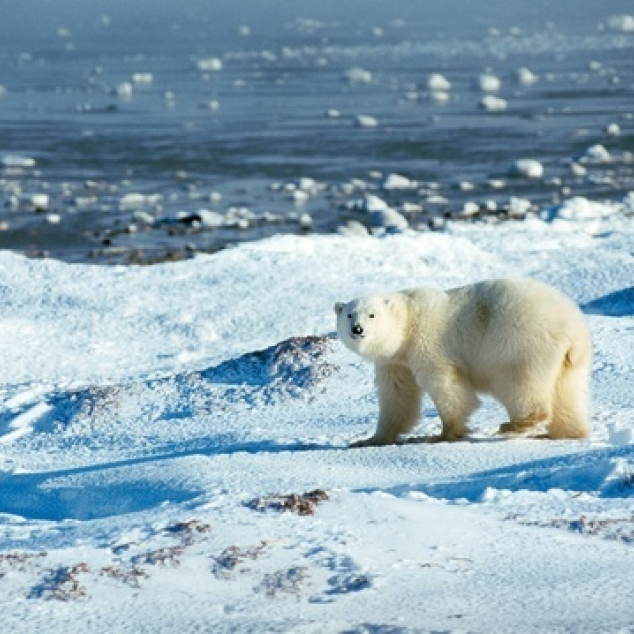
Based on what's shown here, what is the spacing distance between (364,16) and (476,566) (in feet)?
175

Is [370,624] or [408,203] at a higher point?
[370,624]

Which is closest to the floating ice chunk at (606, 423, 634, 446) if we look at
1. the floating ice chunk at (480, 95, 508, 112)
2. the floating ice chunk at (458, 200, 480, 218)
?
the floating ice chunk at (458, 200, 480, 218)

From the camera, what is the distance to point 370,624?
9.11 feet

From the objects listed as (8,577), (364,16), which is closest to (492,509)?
(8,577)

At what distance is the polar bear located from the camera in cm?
456

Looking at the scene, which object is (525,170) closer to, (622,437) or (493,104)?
(493,104)

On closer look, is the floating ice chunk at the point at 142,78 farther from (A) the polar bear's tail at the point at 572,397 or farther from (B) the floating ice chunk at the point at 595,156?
(A) the polar bear's tail at the point at 572,397

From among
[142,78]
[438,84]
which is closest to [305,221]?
[438,84]

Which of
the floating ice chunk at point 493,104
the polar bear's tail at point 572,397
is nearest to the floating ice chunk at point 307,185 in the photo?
the floating ice chunk at point 493,104

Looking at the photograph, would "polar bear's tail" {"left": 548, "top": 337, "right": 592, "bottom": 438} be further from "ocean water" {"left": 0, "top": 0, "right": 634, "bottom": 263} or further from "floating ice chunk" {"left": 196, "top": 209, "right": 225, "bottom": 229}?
"floating ice chunk" {"left": 196, "top": 209, "right": 225, "bottom": 229}

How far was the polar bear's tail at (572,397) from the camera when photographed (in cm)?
465

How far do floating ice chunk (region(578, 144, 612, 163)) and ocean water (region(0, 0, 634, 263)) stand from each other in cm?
2

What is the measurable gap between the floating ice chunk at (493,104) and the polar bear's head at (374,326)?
1732 centimetres

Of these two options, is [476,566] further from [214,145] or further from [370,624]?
[214,145]
